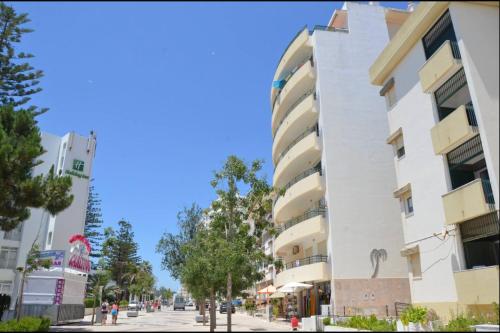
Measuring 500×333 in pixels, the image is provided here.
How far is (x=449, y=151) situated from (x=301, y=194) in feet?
40.8

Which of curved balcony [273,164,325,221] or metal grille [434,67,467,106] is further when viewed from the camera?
curved balcony [273,164,325,221]

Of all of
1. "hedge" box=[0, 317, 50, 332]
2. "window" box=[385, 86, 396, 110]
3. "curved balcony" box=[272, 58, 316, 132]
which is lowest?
"hedge" box=[0, 317, 50, 332]

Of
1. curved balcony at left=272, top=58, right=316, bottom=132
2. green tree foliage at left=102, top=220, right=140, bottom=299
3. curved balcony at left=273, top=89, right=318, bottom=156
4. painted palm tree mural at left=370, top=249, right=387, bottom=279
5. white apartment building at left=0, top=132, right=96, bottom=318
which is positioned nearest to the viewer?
painted palm tree mural at left=370, top=249, right=387, bottom=279

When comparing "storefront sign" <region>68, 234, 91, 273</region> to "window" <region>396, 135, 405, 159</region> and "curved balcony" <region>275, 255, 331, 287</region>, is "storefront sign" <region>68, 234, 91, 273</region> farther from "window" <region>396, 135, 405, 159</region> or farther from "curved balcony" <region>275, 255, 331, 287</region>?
"window" <region>396, 135, 405, 159</region>

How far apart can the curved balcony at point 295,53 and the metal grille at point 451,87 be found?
1385cm

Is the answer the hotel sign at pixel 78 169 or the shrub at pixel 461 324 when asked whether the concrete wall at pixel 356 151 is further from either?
the hotel sign at pixel 78 169

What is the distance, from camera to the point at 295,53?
106 ft

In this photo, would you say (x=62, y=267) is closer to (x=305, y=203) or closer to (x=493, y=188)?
(x=305, y=203)

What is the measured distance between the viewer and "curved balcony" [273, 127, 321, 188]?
28730 millimetres

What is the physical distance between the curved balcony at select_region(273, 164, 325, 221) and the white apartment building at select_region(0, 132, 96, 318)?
16.5m

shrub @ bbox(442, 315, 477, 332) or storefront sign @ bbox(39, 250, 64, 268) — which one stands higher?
storefront sign @ bbox(39, 250, 64, 268)

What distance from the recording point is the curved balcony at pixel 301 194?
1091 inches

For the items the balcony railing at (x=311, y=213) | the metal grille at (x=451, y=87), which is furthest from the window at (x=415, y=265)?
the balcony railing at (x=311, y=213)

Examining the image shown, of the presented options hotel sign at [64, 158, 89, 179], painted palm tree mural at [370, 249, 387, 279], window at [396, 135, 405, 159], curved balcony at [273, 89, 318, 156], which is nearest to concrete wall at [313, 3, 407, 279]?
painted palm tree mural at [370, 249, 387, 279]
